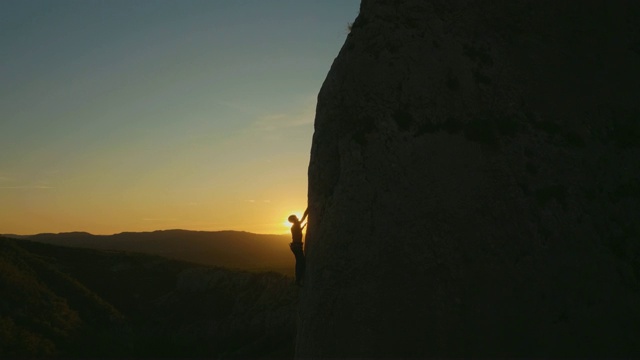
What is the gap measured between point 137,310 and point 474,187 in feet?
146

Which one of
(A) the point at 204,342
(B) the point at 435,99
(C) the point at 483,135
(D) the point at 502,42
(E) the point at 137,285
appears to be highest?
(D) the point at 502,42

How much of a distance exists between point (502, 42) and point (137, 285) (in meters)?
49.4

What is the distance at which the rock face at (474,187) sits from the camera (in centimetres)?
1025

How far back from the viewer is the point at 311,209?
41.2 feet

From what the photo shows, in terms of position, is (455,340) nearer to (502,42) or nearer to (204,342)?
(502,42)

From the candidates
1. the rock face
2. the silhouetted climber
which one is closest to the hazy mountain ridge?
the silhouetted climber

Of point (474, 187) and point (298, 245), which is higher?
point (474, 187)

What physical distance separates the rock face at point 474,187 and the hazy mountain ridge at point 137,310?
25.2 metres

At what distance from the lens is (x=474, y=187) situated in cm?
1119

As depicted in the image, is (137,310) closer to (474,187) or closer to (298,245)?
(298,245)

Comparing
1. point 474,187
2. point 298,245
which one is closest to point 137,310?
point 298,245

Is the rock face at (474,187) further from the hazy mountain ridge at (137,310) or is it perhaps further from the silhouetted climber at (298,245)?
the hazy mountain ridge at (137,310)

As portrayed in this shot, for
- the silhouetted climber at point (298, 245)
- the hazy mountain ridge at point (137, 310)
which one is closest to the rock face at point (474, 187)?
the silhouetted climber at point (298, 245)

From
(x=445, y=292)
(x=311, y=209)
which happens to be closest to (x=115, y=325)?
(x=311, y=209)
